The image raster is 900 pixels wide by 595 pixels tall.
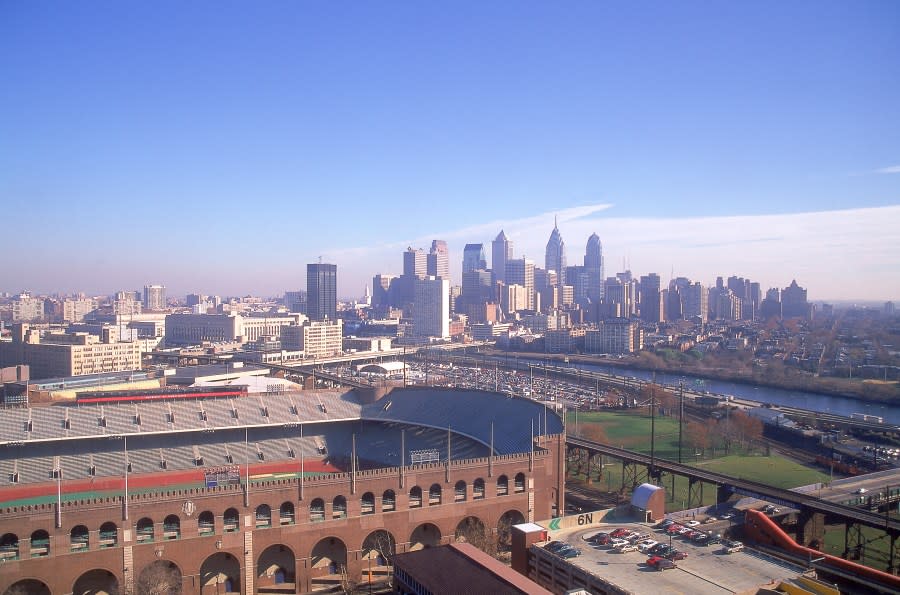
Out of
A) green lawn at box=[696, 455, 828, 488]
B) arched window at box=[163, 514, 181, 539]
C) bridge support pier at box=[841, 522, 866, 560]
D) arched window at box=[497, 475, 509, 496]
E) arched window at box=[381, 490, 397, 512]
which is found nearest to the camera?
arched window at box=[163, 514, 181, 539]

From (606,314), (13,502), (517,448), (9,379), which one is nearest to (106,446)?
(13,502)

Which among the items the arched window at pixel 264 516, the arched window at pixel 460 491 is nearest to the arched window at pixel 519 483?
the arched window at pixel 460 491

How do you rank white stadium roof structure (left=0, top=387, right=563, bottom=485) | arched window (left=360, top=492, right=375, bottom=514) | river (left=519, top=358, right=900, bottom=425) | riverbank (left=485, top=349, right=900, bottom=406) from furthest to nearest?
riverbank (left=485, top=349, right=900, bottom=406)
river (left=519, top=358, right=900, bottom=425)
white stadium roof structure (left=0, top=387, right=563, bottom=485)
arched window (left=360, top=492, right=375, bottom=514)

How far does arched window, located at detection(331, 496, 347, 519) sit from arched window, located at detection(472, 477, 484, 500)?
4376 millimetres

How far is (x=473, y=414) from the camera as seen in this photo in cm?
3069

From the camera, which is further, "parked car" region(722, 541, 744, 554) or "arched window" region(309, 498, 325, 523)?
"arched window" region(309, 498, 325, 523)

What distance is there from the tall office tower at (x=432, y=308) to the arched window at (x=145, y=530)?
3996 inches

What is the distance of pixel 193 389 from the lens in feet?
107

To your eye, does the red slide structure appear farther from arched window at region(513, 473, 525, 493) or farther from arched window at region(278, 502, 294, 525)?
arched window at region(278, 502, 294, 525)

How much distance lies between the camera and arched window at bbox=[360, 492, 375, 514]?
71.6 feet

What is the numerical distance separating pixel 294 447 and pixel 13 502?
400 inches

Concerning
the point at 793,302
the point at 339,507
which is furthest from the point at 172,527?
the point at 793,302

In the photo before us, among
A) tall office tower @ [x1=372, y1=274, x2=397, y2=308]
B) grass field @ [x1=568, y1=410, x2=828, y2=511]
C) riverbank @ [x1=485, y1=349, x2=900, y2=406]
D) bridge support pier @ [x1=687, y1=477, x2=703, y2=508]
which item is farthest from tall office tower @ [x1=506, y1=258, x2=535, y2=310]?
bridge support pier @ [x1=687, y1=477, x2=703, y2=508]

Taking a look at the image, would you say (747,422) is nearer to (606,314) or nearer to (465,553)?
(465,553)
